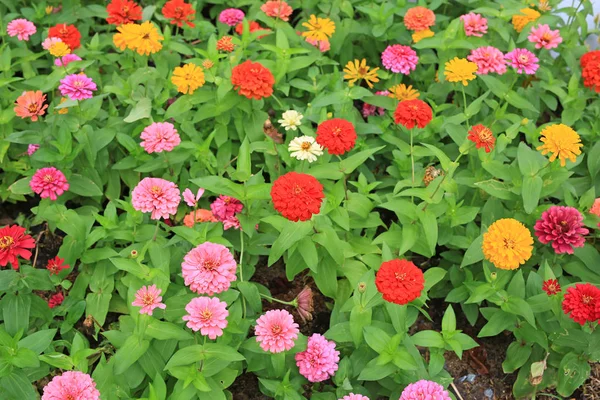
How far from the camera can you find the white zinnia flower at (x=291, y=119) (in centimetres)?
→ 250

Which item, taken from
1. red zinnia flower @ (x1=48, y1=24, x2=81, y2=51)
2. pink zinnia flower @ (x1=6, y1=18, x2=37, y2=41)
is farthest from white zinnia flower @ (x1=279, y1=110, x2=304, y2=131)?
pink zinnia flower @ (x1=6, y1=18, x2=37, y2=41)

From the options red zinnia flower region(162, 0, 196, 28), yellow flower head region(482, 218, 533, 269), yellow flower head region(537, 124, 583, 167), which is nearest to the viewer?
yellow flower head region(482, 218, 533, 269)

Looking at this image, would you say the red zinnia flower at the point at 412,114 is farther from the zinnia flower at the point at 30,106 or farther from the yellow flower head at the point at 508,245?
the zinnia flower at the point at 30,106

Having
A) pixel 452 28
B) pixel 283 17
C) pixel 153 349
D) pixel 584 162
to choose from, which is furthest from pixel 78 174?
pixel 584 162

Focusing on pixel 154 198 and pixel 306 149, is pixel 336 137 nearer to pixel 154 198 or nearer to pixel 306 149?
pixel 306 149

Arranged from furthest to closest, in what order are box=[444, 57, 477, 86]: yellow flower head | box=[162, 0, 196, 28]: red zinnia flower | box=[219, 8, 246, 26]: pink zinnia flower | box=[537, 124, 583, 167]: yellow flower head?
box=[219, 8, 246, 26]: pink zinnia flower, box=[162, 0, 196, 28]: red zinnia flower, box=[444, 57, 477, 86]: yellow flower head, box=[537, 124, 583, 167]: yellow flower head

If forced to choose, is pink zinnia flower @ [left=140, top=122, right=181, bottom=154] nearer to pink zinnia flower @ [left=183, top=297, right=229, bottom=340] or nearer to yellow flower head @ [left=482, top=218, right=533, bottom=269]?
pink zinnia flower @ [left=183, top=297, right=229, bottom=340]

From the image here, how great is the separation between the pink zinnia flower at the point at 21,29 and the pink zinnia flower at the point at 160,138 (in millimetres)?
1029

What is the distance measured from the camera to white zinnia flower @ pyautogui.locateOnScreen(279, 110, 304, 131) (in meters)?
2.50

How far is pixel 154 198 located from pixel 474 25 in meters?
1.82

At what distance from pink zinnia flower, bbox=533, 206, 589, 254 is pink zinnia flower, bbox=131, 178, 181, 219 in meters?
1.37

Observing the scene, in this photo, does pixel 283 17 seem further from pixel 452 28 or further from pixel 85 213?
pixel 85 213

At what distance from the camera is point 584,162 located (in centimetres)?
273

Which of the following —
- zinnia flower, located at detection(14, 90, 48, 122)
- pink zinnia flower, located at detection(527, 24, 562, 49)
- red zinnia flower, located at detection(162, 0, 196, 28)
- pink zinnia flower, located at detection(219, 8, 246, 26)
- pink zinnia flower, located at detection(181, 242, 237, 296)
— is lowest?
pink zinnia flower, located at detection(181, 242, 237, 296)
